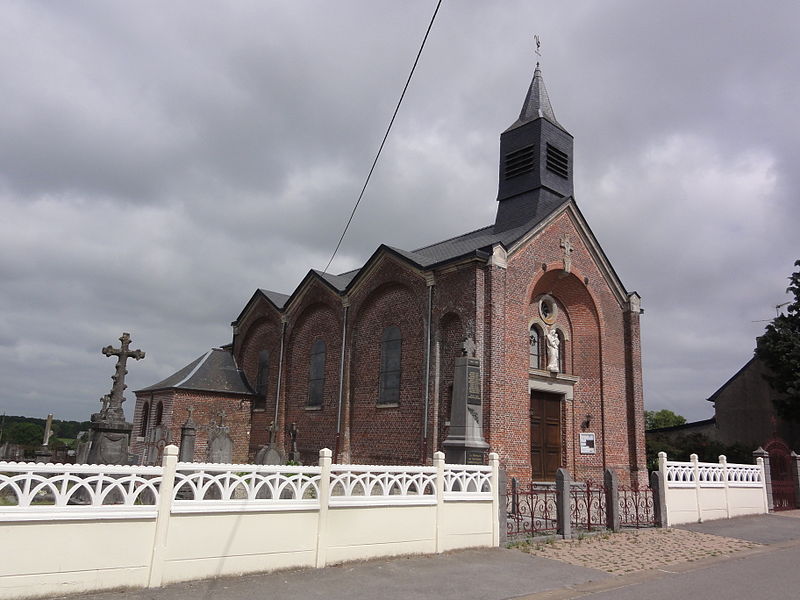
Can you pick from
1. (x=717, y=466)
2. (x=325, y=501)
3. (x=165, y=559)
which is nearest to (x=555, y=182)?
(x=717, y=466)

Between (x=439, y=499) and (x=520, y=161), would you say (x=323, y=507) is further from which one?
(x=520, y=161)

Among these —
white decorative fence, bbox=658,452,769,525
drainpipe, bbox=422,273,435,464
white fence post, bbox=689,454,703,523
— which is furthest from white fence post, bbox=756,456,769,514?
drainpipe, bbox=422,273,435,464

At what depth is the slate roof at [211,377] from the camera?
23.9 m

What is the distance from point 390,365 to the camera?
18.5 meters

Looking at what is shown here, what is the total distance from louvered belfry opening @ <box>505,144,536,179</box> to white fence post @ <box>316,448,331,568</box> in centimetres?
1545

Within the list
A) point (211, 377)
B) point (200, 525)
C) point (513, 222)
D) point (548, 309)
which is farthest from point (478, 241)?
point (200, 525)

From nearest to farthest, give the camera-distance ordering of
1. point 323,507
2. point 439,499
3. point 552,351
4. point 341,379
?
point 323,507 → point 439,499 → point 552,351 → point 341,379

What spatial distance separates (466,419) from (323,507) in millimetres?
5268

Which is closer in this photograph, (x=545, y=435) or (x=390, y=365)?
(x=545, y=435)

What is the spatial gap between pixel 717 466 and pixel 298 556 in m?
11.5

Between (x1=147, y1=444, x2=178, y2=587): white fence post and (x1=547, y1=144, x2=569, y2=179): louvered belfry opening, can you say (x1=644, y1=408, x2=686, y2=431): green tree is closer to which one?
(x1=547, y1=144, x2=569, y2=179): louvered belfry opening

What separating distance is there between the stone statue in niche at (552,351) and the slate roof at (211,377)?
13278 millimetres

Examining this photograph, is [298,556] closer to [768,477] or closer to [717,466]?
[717,466]

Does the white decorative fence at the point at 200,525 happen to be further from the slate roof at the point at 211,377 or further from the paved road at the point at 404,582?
the slate roof at the point at 211,377
